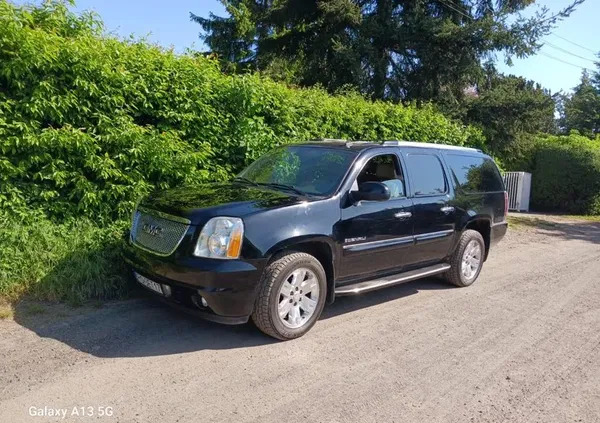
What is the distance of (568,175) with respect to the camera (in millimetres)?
17172

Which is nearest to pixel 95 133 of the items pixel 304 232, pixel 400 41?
pixel 304 232

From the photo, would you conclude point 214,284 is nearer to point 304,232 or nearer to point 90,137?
point 304,232

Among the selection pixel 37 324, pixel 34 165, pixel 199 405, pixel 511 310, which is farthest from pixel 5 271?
pixel 511 310

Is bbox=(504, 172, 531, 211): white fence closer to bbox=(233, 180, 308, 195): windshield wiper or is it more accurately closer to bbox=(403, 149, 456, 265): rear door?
bbox=(403, 149, 456, 265): rear door

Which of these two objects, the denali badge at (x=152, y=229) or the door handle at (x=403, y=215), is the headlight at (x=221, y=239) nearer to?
the denali badge at (x=152, y=229)

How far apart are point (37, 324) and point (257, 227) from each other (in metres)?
2.22

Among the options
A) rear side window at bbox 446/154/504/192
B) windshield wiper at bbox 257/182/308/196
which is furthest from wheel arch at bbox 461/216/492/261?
windshield wiper at bbox 257/182/308/196

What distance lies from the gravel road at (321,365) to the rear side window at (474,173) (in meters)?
1.71

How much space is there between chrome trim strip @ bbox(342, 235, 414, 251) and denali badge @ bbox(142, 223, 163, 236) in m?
1.75

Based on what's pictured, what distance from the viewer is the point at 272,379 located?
3.73 m

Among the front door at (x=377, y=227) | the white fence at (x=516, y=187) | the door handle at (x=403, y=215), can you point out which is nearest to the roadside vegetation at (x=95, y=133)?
the front door at (x=377, y=227)

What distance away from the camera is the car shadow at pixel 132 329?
13.6ft

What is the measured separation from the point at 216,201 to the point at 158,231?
60 cm

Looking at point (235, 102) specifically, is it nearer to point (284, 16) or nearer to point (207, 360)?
point (207, 360)
